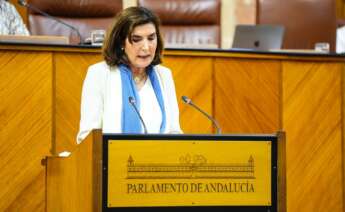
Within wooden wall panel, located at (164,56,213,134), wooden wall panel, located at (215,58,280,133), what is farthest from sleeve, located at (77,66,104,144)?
wooden wall panel, located at (215,58,280,133)

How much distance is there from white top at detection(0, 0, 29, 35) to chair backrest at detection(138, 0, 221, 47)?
87 centimetres

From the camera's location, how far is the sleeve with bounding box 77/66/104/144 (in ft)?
9.70

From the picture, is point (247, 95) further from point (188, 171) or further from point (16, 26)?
point (188, 171)

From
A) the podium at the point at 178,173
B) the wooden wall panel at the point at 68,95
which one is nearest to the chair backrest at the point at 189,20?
the wooden wall panel at the point at 68,95

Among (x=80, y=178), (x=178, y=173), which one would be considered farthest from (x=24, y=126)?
(x=178, y=173)

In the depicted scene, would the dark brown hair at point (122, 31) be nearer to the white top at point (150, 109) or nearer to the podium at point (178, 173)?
the white top at point (150, 109)

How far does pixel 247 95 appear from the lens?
4.00 metres

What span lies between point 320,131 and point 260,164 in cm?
166

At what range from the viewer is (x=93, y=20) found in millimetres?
5086

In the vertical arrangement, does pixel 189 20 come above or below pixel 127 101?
above

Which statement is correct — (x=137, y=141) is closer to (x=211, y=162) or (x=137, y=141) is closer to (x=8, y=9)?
(x=211, y=162)

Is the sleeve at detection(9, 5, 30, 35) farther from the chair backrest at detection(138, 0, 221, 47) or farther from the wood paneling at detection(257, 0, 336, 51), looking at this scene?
the wood paneling at detection(257, 0, 336, 51)

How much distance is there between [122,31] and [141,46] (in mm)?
104

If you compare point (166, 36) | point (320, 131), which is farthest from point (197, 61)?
point (166, 36)
